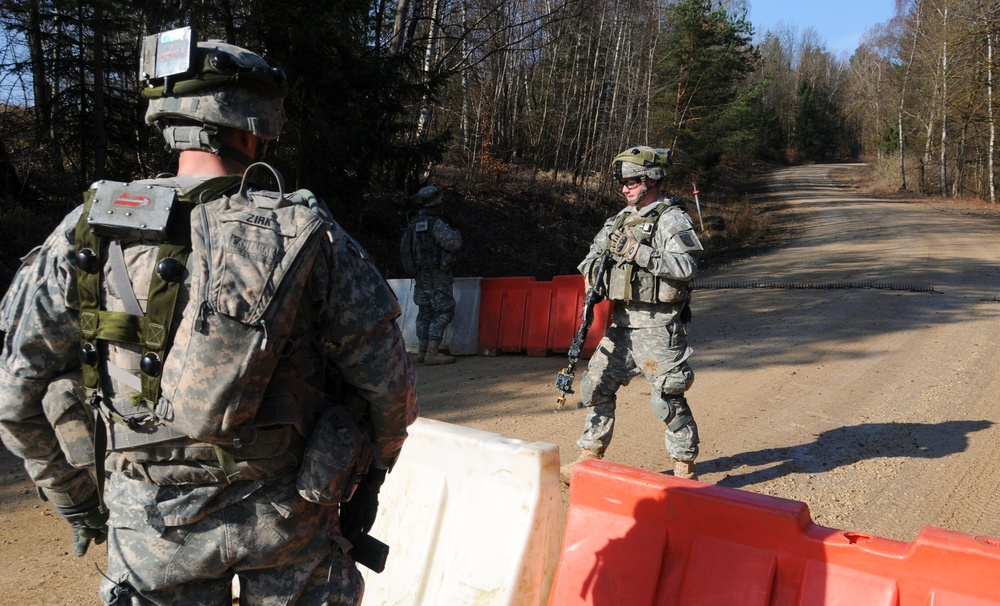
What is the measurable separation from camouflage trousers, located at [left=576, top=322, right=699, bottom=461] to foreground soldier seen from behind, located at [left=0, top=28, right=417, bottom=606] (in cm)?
301

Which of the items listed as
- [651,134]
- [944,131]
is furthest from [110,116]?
[944,131]

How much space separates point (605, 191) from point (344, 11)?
13.6 m

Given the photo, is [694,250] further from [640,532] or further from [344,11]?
[344,11]

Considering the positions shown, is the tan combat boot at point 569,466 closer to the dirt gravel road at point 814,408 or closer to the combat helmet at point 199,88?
the dirt gravel road at point 814,408

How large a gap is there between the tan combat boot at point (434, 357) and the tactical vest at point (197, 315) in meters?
7.23

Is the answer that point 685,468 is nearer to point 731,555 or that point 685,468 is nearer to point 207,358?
point 731,555

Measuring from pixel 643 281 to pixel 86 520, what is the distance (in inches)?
138

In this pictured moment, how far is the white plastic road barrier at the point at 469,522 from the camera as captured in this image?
10.1 ft

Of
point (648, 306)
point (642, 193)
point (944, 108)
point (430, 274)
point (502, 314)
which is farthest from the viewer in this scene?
point (944, 108)

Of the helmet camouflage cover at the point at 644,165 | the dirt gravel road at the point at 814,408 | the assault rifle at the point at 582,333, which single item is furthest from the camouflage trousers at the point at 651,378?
the helmet camouflage cover at the point at 644,165

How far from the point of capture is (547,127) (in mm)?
25266

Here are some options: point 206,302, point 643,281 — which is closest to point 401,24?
point 643,281

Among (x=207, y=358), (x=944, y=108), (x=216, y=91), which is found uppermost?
(x=944, y=108)

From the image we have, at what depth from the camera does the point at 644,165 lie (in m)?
4.97
